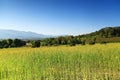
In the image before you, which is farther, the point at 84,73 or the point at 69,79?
the point at 84,73

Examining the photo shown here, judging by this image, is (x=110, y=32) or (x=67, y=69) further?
(x=110, y=32)

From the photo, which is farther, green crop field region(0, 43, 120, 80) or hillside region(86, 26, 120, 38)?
hillside region(86, 26, 120, 38)

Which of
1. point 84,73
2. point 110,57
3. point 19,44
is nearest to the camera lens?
point 84,73

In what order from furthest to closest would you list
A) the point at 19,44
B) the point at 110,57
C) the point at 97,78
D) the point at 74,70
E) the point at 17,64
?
1. the point at 19,44
2. the point at 110,57
3. the point at 17,64
4. the point at 74,70
5. the point at 97,78

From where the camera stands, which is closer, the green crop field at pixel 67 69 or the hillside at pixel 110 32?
the green crop field at pixel 67 69

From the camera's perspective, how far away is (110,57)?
11023 millimetres

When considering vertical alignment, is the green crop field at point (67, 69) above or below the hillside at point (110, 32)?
below

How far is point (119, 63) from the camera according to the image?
973 cm

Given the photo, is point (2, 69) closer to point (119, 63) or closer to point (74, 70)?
point (74, 70)

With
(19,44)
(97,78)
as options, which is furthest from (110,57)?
(19,44)

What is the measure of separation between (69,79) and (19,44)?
23789 millimetres

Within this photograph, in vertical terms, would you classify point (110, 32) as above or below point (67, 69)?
above

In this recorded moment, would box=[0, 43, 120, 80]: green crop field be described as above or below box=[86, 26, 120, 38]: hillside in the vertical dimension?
below

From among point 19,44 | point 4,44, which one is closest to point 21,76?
point 4,44
